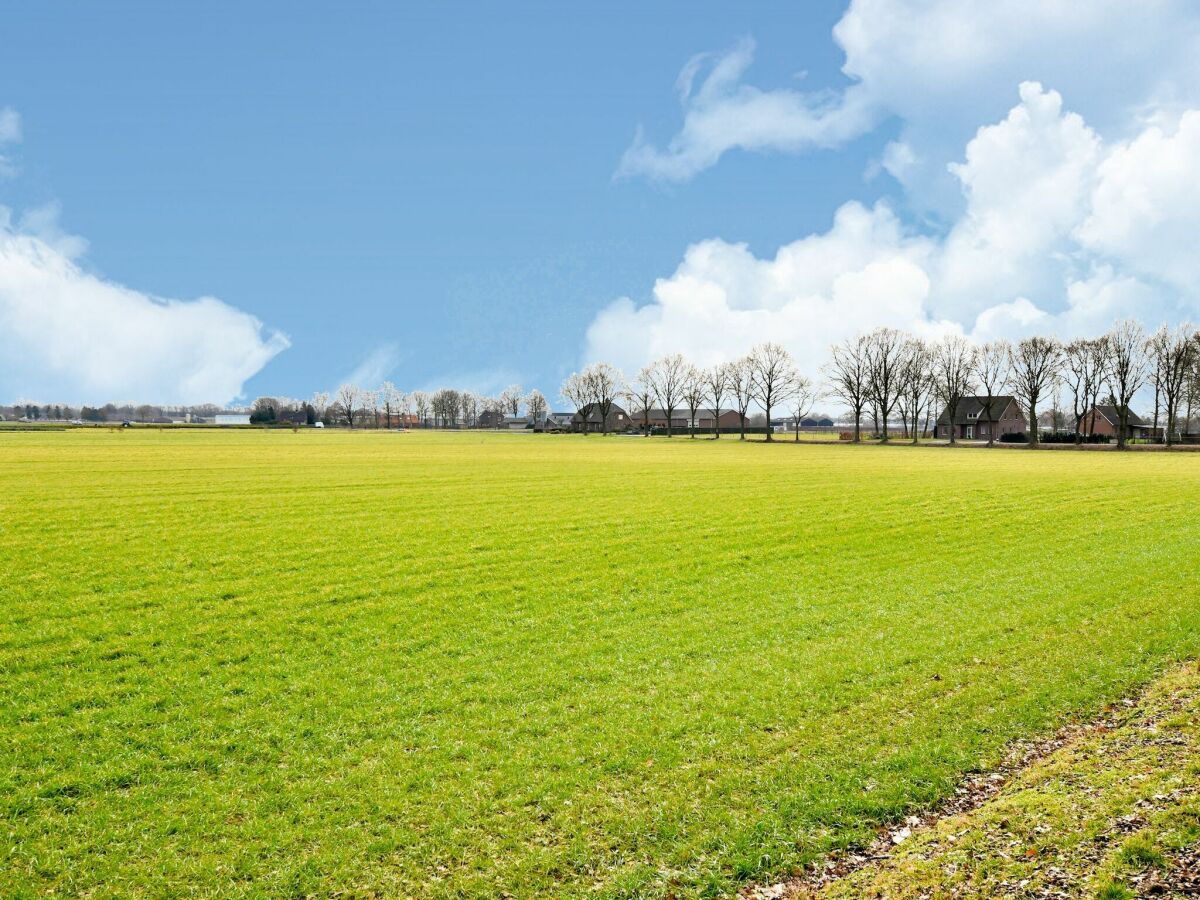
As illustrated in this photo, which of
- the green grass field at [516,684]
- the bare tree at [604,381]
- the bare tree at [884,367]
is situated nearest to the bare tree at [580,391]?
the bare tree at [604,381]

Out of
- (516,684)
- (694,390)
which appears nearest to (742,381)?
(694,390)

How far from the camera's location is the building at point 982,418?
132750mm

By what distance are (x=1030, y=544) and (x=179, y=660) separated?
21.8 metres

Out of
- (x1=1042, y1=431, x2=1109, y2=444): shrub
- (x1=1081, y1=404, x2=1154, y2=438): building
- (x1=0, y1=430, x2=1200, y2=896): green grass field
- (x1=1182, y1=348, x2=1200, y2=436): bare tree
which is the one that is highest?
(x1=1182, y1=348, x2=1200, y2=436): bare tree

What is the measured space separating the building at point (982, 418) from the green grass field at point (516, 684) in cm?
12317

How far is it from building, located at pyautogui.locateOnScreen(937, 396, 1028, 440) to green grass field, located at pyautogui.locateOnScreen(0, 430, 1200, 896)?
123166 millimetres

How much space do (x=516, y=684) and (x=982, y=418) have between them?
144 meters

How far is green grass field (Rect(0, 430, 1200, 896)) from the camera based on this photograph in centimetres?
666

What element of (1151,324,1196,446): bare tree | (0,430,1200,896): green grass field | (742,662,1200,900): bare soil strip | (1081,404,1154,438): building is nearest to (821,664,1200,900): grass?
(742,662,1200,900): bare soil strip

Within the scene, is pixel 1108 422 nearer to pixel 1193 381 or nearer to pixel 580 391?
pixel 1193 381

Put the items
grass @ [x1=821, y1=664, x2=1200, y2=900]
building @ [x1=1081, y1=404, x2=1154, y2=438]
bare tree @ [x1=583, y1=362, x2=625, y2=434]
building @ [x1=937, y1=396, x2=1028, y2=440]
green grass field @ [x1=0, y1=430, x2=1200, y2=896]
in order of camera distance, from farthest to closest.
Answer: bare tree @ [x1=583, y1=362, x2=625, y2=434] < building @ [x1=937, y1=396, x2=1028, y2=440] < building @ [x1=1081, y1=404, x2=1154, y2=438] < green grass field @ [x1=0, y1=430, x2=1200, y2=896] < grass @ [x1=821, y1=664, x2=1200, y2=900]

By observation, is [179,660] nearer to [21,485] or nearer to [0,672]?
[0,672]

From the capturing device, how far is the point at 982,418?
436 feet

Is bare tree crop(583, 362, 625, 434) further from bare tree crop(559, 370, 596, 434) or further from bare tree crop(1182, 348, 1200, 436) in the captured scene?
bare tree crop(1182, 348, 1200, 436)
